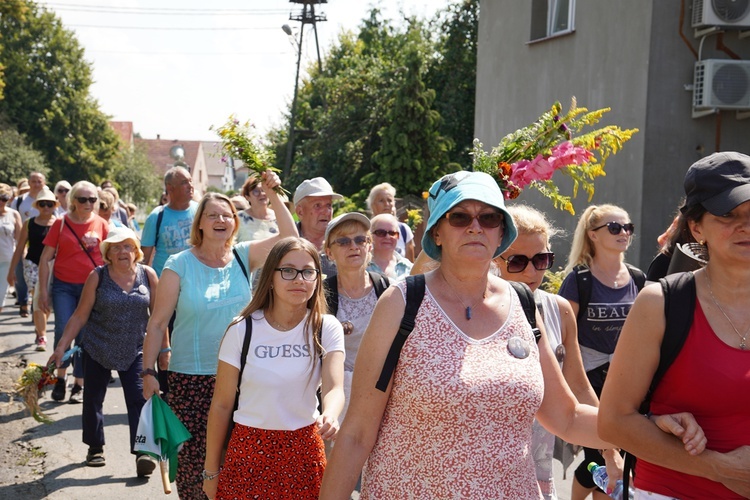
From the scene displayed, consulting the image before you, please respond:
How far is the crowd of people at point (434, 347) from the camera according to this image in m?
2.89

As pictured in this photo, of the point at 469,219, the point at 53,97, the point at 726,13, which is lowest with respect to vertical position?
the point at 469,219

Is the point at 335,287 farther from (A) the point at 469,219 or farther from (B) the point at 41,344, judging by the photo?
(B) the point at 41,344

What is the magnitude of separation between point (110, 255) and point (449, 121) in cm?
2064

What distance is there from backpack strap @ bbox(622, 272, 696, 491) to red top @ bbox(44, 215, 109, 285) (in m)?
7.50

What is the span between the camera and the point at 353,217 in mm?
5918

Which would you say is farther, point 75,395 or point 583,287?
point 75,395

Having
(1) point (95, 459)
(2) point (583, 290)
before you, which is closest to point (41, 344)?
(1) point (95, 459)

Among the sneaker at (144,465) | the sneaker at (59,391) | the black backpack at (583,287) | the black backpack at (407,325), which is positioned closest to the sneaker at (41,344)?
the sneaker at (59,391)

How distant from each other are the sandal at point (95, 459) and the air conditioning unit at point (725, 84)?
901 centimetres

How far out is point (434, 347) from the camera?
2.94m

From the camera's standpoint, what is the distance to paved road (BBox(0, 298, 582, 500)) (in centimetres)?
664

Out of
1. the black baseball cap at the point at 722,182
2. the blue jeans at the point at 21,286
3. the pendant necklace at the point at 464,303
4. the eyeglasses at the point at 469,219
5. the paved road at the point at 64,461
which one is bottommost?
the paved road at the point at 64,461

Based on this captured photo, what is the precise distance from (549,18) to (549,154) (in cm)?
1220

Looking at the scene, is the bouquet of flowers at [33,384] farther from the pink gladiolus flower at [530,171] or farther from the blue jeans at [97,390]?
the pink gladiolus flower at [530,171]
